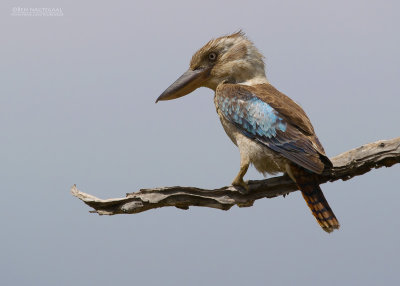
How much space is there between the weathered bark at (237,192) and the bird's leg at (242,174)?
49 mm

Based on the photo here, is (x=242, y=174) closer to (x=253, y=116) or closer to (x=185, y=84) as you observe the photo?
(x=253, y=116)

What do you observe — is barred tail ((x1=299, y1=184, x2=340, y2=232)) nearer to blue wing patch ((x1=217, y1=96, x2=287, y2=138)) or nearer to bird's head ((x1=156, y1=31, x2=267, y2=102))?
blue wing patch ((x1=217, y1=96, x2=287, y2=138))

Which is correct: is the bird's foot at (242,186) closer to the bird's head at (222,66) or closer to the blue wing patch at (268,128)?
the blue wing patch at (268,128)

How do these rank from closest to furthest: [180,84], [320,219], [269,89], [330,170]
→ 1. [320,219]
2. [330,170]
3. [269,89]
4. [180,84]

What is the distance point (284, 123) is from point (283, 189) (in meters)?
0.58

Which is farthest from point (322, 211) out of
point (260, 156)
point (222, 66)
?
point (222, 66)

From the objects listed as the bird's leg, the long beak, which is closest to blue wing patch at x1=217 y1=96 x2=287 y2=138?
→ the bird's leg

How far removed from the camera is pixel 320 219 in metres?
4.93

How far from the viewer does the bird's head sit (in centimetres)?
590

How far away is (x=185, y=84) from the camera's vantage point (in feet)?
19.7

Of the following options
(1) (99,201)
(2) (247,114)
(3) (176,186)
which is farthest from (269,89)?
(1) (99,201)

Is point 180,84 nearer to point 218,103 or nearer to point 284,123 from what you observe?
point 218,103

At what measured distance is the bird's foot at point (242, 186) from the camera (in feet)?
17.5

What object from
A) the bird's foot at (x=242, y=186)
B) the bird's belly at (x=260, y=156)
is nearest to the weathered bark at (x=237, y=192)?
the bird's foot at (x=242, y=186)
